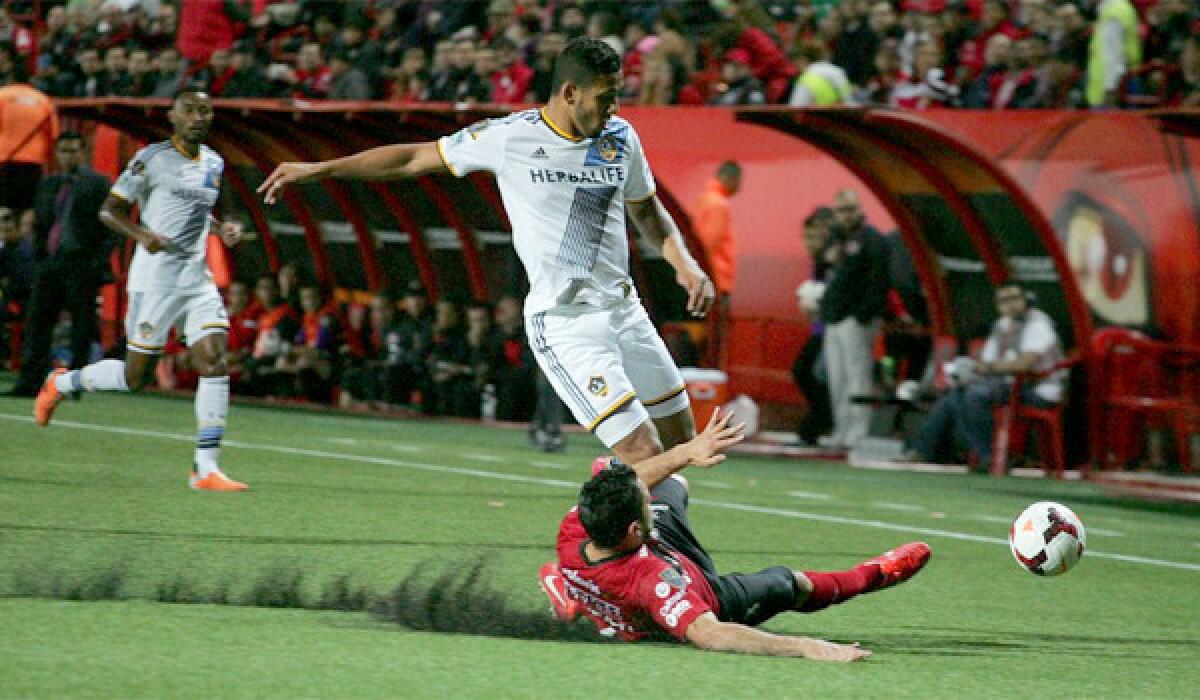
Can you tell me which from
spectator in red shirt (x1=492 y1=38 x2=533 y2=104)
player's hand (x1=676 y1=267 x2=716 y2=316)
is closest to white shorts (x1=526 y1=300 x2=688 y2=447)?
player's hand (x1=676 y1=267 x2=716 y2=316)

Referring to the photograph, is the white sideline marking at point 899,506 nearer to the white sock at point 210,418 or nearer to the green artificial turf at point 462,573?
the green artificial turf at point 462,573

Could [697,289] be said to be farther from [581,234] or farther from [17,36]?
[17,36]

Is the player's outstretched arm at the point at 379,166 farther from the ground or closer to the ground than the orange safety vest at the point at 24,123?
closer to the ground

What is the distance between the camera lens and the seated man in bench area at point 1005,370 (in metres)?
16.6

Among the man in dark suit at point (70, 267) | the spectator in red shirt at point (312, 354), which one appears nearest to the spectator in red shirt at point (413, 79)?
the spectator in red shirt at point (312, 354)

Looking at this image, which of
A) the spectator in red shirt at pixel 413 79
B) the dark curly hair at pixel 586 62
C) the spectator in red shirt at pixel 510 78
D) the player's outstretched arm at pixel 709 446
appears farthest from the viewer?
the spectator in red shirt at pixel 413 79

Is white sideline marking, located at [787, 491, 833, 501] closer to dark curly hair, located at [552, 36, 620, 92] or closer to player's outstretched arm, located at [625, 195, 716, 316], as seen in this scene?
player's outstretched arm, located at [625, 195, 716, 316]

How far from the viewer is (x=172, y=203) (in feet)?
42.5

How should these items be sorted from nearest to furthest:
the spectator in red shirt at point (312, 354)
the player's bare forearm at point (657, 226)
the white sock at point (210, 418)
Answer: the player's bare forearm at point (657, 226) < the white sock at point (210, 418) < the spectator in red shirt at point (312, 354)

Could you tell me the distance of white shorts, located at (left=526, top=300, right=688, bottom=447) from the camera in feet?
27.0

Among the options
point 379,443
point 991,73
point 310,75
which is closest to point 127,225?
point 379,443

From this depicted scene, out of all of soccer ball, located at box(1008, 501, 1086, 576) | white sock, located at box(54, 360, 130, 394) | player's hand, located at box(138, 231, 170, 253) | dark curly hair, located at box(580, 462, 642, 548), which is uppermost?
player's hand, located at box(138, 231, 170, 253)

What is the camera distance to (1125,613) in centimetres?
923

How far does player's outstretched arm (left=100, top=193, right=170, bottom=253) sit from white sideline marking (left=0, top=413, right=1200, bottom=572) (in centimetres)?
289
